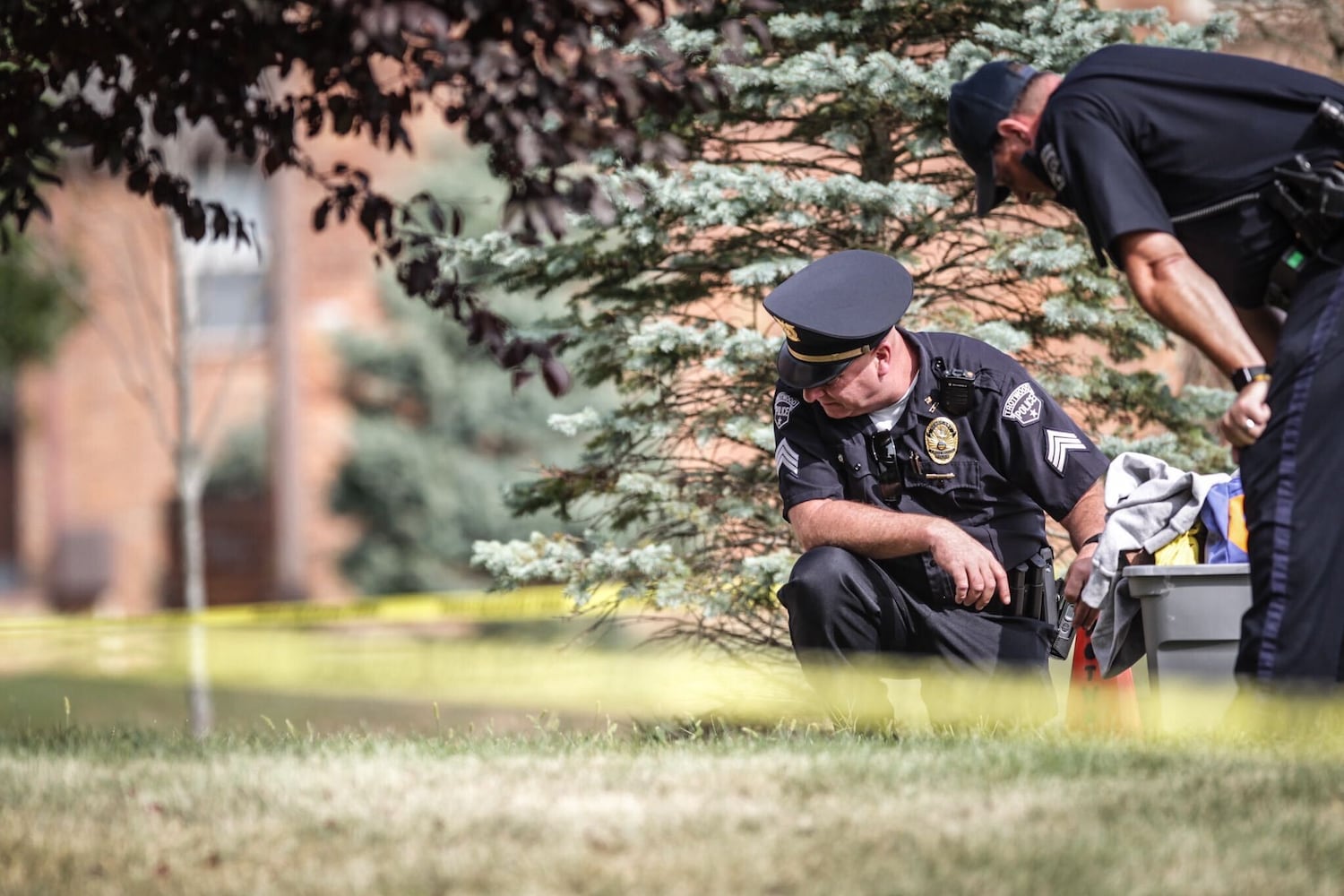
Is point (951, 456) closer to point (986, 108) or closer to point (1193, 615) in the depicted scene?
point (1193, 615)

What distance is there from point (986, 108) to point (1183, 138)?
43 centimetres

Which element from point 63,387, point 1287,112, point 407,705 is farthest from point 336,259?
point 1287,112

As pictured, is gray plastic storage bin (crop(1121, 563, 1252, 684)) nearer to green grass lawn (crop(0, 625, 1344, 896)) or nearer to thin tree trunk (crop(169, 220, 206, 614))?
green grass lawn (crop(0, 625, 1344, 896))

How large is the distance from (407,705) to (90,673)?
2.95m

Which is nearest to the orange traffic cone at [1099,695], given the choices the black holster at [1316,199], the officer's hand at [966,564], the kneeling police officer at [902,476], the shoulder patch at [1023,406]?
the kneeling police officer at [902,476]

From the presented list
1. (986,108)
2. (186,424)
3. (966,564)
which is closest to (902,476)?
(966,564)

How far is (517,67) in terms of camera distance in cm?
303

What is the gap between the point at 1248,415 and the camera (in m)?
2.92

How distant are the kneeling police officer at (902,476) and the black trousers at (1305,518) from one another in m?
1.36

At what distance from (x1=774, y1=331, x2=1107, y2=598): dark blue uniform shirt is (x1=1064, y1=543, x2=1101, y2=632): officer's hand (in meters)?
0.36

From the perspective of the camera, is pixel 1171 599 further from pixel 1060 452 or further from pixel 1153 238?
pixel 1153 238

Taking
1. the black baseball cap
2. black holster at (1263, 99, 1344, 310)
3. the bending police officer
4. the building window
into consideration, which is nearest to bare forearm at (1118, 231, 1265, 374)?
the bending police officer

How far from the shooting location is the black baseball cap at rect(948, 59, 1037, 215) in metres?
3.21

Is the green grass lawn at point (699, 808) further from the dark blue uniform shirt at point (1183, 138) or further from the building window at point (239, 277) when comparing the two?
the building window at point (239, 277)
